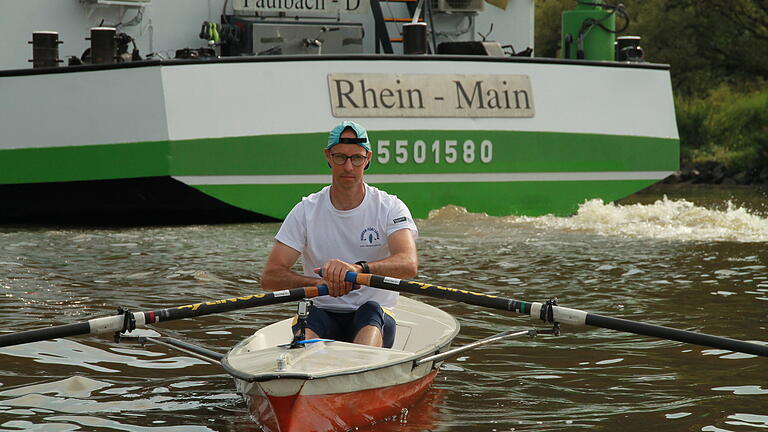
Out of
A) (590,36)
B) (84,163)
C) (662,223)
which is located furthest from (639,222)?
(84,163)

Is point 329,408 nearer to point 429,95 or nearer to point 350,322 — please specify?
point 350,322

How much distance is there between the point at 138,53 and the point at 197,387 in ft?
22.7

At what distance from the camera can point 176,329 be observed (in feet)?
23.9

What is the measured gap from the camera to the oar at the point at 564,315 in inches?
208

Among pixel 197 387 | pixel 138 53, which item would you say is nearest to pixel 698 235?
pixel 138 53

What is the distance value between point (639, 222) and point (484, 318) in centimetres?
572

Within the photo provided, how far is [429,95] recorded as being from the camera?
12328mm

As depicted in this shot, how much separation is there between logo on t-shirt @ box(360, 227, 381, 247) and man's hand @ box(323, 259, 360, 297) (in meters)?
0.33

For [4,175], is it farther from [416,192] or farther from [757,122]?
[757,122]

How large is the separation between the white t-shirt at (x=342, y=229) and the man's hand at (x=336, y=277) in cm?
28

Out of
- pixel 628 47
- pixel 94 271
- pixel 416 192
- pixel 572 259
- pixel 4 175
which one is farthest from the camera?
pixel 628 47

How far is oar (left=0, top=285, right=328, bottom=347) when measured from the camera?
17.2ft

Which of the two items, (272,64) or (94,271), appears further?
(272,64)

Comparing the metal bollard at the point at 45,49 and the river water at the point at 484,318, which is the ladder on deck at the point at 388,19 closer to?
the river water at the point at 484,318
